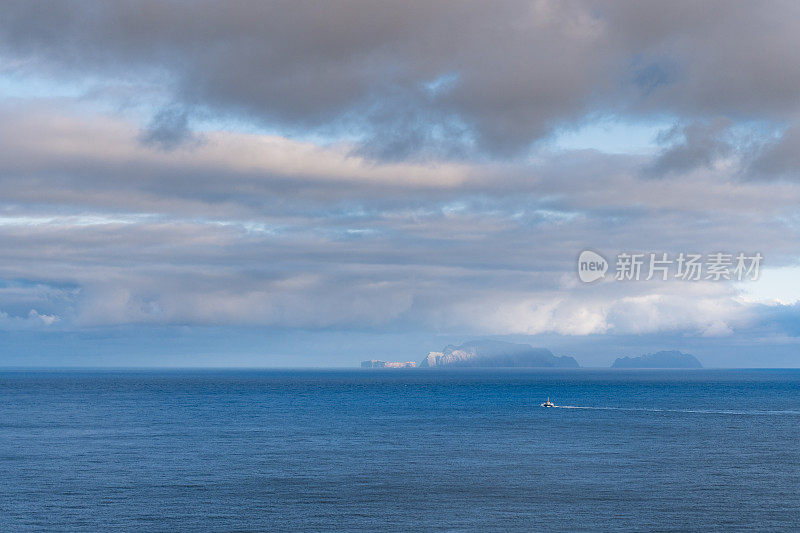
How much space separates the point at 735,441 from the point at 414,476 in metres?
67.5

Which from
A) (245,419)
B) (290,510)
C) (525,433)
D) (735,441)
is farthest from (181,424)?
(735,441)

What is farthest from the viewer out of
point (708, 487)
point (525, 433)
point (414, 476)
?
point (525, 433)

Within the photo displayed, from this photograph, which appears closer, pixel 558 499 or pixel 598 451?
pixel 558 499

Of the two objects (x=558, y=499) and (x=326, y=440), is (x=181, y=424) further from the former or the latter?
(x=558, y=499)

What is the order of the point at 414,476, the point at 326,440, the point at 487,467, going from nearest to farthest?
the point at 414,476
the point at 487,467
the point at 326,440

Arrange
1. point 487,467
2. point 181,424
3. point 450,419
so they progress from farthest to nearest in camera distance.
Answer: point 450,419, point 181,424, point 487,467

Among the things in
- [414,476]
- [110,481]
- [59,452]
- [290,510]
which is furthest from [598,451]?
[59,452]

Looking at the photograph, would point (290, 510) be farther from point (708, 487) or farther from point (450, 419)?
point (450, 419)

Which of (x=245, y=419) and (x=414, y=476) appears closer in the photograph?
(x=414, y=476)

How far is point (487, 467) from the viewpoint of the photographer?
10419 cm

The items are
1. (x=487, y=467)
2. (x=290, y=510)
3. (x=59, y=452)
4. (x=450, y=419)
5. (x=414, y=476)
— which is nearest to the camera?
(x=290, y=510)

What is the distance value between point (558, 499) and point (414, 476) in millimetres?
20325

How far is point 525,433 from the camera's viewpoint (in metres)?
148

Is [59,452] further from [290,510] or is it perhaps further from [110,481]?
[290,510]
